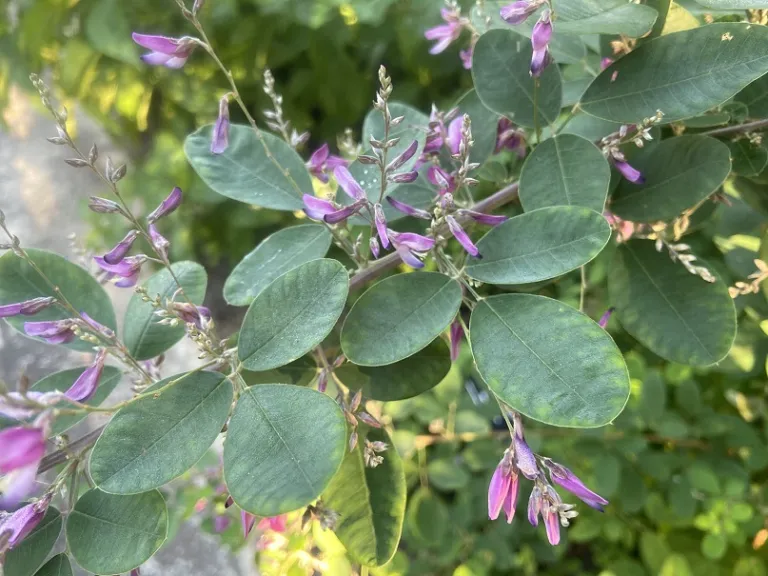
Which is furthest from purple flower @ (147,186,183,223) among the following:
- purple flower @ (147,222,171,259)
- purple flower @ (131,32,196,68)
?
purple flower @ (131,32,196,68)

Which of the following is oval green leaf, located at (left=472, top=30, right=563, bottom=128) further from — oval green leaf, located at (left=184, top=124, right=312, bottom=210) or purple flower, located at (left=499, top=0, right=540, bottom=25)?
oval green leaf, located at (left=184, top=124, right=312, bottom=210)

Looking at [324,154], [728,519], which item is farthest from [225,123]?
[728,519]

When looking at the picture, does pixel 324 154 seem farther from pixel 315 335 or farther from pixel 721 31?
pixel 721 31

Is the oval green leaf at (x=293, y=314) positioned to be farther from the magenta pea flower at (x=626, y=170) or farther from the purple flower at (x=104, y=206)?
the magenta pea flower at (x=626, y=170)

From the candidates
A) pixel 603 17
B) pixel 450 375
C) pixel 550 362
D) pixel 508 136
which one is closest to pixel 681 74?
pixel 603 17

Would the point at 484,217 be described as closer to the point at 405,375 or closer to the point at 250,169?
the point at 405,375

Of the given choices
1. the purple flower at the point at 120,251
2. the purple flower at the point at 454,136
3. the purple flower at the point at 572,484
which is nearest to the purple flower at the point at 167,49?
the purple flower at the point at 120,251
